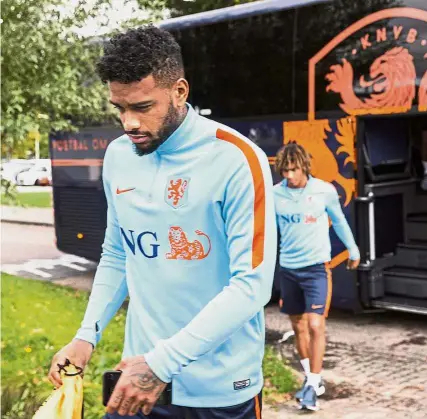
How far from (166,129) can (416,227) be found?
22.6ft

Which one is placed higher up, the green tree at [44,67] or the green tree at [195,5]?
the green tree at [195,5]

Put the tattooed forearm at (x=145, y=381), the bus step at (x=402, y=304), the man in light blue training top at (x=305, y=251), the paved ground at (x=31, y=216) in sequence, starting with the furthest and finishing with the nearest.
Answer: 1. the paved ground at (x=31, y=216)
2. the bus step at (x=402, y=304)
3. the man in light blue training top at (x=305, y=251)
4. the tattooed forearm at (x=145, y=381)

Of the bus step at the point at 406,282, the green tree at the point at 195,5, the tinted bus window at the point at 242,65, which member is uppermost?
the green tree at the point at 195,5

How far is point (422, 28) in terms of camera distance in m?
7.61

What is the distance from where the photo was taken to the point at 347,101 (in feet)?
26.9

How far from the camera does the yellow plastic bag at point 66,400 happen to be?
254 cm

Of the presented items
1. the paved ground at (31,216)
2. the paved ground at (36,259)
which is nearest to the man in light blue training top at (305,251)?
the paved ground at (36,259)

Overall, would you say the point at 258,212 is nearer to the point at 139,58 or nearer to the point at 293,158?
the point at 139,58

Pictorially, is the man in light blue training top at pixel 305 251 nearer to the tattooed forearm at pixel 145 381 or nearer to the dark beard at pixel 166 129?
the dark beard at pixel 166 129

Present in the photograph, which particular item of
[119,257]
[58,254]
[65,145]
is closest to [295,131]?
[65,145]

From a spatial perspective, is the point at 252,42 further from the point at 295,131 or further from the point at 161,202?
the point at 161,202

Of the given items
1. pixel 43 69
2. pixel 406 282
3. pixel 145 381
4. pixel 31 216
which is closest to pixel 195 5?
pixel 43 69

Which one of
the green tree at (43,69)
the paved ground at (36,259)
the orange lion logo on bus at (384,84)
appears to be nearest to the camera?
the orange lion logo on bus at (384,84)

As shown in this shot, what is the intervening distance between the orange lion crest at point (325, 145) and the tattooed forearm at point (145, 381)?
20.4 ft
